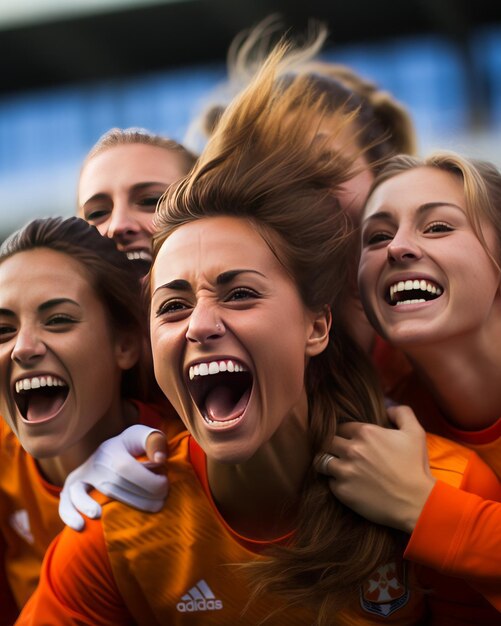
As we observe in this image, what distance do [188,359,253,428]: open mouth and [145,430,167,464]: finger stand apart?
0.19 meters

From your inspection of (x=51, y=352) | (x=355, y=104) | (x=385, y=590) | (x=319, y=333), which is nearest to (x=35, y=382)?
(x=51, y=352)

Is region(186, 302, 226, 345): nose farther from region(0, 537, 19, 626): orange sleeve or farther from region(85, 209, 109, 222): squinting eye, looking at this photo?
region(0, 537, 19, 626): orange sleeve

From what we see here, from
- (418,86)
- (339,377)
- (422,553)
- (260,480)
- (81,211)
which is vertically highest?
(418,86)

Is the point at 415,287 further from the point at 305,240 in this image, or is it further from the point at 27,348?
the point at 27,348

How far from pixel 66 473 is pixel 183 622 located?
0.44 m

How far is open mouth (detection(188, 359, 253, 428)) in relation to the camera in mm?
1611

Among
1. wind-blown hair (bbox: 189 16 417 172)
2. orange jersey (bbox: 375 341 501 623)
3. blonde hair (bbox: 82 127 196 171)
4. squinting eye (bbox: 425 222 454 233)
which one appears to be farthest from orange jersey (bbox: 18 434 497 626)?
wind-blown hair (bbox: 189 16 417 172)

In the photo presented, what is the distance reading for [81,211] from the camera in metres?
2.22

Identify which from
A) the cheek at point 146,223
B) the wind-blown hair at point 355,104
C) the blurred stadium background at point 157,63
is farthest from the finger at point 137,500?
the blurred stadium background at point 157,63

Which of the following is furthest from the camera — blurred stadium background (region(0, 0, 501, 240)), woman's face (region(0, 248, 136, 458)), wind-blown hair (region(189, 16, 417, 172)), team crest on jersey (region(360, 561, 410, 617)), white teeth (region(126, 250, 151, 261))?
blurred stadium background (region(0, 0, 501, 240))

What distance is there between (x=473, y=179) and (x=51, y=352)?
2.98ft

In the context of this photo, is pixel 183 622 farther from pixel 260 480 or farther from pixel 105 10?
pixel 105 10

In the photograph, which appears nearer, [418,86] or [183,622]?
[183,622]

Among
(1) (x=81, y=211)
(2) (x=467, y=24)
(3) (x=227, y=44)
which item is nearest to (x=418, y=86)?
(2) (x=467, y=24)
